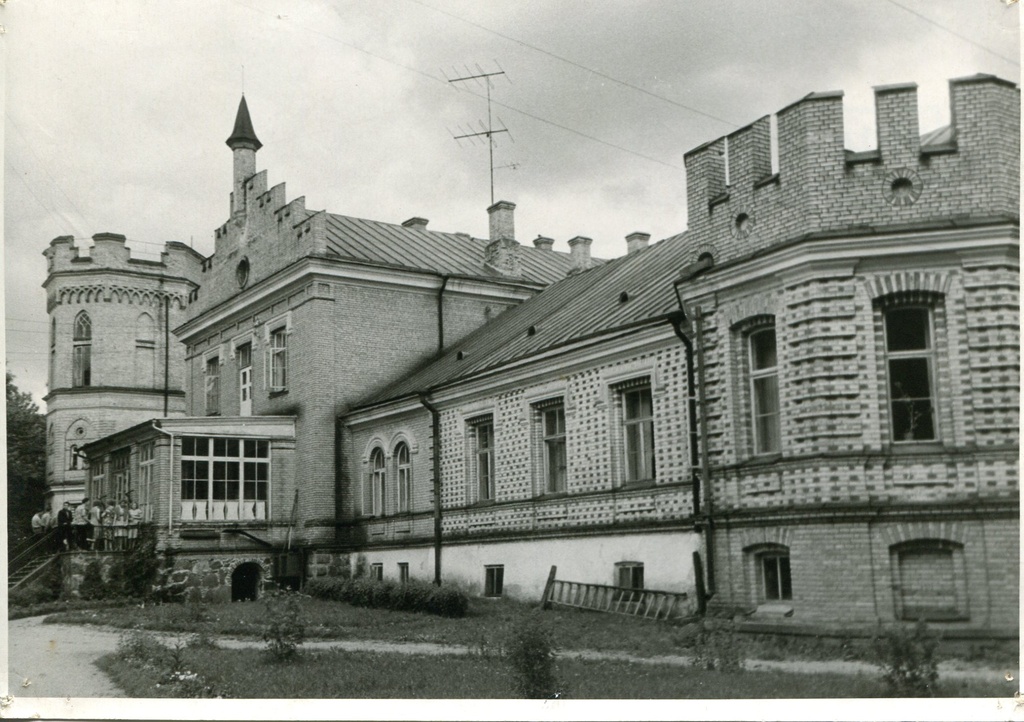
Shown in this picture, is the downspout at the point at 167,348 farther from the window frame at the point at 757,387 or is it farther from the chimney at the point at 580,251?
the window frame at the point at 757,387

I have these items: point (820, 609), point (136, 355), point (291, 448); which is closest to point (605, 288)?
point (291, 448)

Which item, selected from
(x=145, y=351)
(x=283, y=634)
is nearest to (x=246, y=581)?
(x=145, y=351)

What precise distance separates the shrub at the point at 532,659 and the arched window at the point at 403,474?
1070cm

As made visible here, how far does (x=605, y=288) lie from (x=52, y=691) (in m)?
11.3

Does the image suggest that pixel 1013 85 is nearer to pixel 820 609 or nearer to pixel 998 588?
pixel 998 588

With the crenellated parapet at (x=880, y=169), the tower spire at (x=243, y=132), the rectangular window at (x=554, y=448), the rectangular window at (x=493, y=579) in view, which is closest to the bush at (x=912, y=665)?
the crenellated parapet at (x=880, y=169)

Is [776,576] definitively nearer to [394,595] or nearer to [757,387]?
[757,387]

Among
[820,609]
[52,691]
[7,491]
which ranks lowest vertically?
[52,691]

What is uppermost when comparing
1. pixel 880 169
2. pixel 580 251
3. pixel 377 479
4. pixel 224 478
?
pixel 580 251

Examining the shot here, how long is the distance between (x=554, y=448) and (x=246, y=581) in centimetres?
866

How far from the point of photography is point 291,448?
23.0 metres

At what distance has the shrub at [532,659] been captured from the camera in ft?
32.5

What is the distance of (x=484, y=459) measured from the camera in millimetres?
18844

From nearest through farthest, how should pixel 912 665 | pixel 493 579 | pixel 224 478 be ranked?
pixel 912 665 < pixel 493 579 < pixel 224 478
